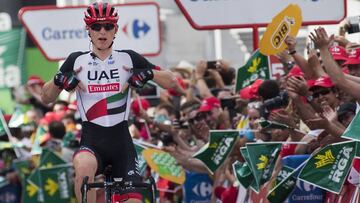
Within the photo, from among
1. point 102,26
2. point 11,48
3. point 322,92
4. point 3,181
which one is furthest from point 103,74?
point 11,48

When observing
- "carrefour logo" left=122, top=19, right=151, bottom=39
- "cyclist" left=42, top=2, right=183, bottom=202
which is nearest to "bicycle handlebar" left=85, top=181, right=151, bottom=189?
"cyclist" left=42, top=2, right=183, bottom=202

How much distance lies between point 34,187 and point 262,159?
7.73 meters

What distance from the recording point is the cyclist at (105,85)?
12.9m

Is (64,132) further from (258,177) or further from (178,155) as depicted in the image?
(258,177)

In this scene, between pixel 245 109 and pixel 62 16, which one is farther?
pixel 62 16

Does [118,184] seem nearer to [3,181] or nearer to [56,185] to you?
[56,185]

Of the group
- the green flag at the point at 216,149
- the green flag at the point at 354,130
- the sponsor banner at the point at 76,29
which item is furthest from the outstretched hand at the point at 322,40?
the sponsor banner at the point at 76,29

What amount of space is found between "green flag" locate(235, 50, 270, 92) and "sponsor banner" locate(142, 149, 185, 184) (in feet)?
3.69

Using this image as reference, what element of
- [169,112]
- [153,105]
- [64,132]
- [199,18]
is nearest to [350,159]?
[199,18]

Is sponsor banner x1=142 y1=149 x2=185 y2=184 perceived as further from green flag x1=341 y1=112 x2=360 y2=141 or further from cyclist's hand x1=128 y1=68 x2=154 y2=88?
green flag x1=341 y1=112 x2=360 y2=141

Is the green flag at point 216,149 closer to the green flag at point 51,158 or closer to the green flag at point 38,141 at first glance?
the green flag at point 51,158

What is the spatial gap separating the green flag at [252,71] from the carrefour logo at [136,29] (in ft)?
15.3

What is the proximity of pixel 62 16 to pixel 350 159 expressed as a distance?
9320 millimetres

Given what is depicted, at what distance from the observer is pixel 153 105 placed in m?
23.4
